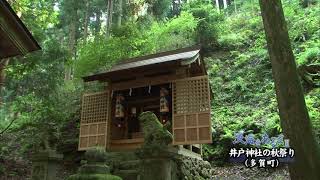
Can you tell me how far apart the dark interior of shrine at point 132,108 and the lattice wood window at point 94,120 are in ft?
1.24

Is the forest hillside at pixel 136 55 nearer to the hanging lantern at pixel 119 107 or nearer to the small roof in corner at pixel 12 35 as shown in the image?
the hanging lantern at pixel 119 107

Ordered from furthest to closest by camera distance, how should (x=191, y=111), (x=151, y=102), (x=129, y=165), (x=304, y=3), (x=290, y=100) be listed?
(x=304, y=3)
(x=151, y=102)
(x=191, y=111)
(x=129, y=165)
(x=290, y=100)

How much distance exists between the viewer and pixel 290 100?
6125 mm

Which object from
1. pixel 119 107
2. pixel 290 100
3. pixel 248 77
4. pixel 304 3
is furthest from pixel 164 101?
pixel 304 3

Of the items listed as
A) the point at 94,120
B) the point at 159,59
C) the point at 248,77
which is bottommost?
the point at 94,120

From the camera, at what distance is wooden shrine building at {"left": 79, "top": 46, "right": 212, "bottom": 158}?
37.6 feet

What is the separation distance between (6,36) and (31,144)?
38.1 ft

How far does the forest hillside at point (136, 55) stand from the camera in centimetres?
1427

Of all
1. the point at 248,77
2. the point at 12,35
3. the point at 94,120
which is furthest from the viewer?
the point at 248,77

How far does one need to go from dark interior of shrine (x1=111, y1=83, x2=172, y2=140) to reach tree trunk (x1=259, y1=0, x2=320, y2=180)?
680 centimetres

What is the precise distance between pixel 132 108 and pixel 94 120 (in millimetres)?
1799

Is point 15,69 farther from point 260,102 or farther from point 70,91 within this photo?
point 260,102

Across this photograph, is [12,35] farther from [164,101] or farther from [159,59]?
Answer: [159,59]

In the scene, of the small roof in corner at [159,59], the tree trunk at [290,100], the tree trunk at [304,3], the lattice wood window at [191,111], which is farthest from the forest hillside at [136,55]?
the tree trunk at [290,100]
